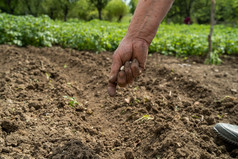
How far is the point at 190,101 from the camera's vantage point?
119 inches

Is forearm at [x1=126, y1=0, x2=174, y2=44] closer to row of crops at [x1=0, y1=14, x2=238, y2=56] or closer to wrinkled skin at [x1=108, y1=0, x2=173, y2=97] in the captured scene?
wrinkled skin at [x1=108, y1=0, x2=173, y2=97]

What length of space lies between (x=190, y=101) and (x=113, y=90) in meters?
1.55

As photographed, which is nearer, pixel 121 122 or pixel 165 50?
pixel 121 122

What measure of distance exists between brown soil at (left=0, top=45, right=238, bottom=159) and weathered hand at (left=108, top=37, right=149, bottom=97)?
655mm

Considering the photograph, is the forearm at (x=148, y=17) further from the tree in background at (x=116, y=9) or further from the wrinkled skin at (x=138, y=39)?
the tree in background at (x=116, y=9)

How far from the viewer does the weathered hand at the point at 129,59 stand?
5.72ft

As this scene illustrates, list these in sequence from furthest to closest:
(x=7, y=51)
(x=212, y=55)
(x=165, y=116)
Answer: (x=212, y=55)
(x=7, y=51)
(x=165, y=116)

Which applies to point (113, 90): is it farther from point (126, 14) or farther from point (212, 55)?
point (126, 14)

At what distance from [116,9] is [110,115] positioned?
32606mm

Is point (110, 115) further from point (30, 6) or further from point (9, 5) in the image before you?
point (9, 5)

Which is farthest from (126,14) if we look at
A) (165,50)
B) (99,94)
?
(99,94)

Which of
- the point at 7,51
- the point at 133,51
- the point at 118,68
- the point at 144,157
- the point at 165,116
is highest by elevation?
the point at 133,51

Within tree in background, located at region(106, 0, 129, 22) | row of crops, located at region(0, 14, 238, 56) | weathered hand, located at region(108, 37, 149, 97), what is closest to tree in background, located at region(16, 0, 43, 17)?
tree in background, located at region(106, 0, 129, 22)

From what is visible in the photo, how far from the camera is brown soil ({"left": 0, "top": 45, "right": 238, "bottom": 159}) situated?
5.91 feet
